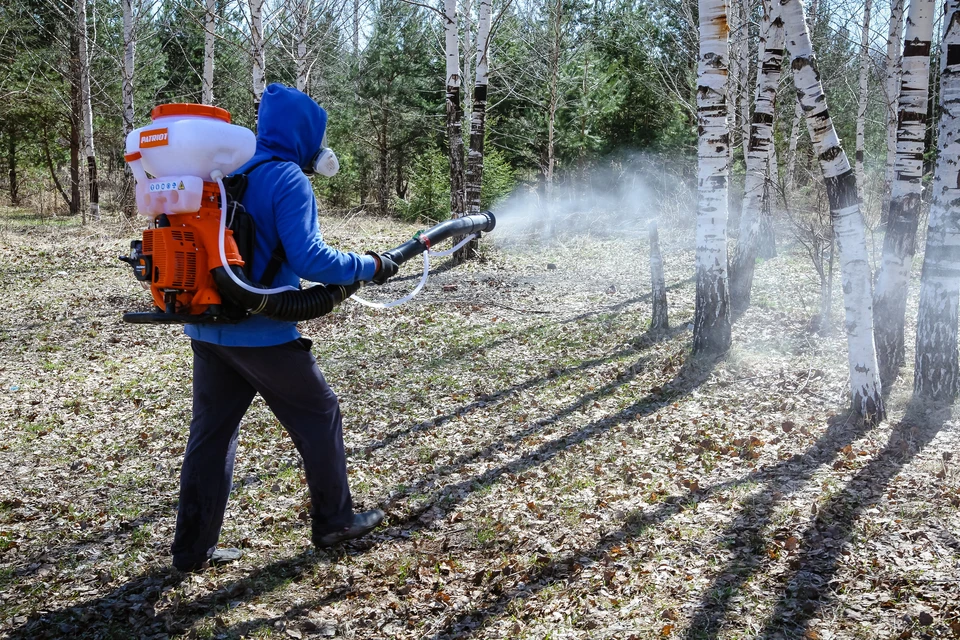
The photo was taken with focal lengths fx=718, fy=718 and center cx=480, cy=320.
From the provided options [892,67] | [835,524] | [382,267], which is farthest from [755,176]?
[382,267]

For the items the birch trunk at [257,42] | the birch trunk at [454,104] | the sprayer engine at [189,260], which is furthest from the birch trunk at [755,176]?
the birch trunk at [257,42]

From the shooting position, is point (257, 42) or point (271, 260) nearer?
point (271, 260)

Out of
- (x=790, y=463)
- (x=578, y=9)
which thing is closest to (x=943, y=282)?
(x=790, y=463)

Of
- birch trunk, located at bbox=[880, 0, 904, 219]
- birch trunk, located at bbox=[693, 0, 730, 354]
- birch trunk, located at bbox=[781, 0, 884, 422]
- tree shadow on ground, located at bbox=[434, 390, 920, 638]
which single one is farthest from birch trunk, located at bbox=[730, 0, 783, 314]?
tree shadow on ground, located at bbox=[434, 390, 920, 638]

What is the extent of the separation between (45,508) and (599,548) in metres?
3.43

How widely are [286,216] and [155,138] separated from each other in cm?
59

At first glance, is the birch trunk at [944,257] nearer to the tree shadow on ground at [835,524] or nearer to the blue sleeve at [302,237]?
the tree shadow on ground at [835,524]

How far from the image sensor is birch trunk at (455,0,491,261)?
12586 mm

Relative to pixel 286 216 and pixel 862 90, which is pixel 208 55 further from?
pixel 286 216

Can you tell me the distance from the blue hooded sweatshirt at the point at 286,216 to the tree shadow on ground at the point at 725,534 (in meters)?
1.57

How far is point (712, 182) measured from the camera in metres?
7.29

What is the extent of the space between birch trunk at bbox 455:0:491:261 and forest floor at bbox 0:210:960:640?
5.01 m

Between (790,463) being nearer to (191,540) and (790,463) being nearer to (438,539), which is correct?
(438,539)

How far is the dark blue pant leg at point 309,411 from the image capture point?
323 centimetres
